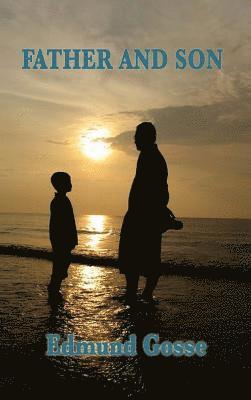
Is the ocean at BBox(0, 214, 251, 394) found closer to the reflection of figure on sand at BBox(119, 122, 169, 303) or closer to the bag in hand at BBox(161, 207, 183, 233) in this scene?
the reflection of figure on sand at BBox(119, 122, 169, 303)

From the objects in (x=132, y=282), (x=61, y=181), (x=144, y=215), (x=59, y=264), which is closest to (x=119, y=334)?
(x=132, y=282)

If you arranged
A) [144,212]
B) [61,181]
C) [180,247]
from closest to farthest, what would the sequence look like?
[144,212] < [61,181] < [180,247]

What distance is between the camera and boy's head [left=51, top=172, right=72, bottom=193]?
5.86 meters

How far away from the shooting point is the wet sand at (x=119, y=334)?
280 centimetres

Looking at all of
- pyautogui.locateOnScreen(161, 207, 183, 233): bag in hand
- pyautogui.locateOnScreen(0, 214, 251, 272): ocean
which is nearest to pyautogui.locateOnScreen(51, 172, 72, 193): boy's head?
pyautogui.locateOnScreen(161, 207, 183, 233): bag in hand

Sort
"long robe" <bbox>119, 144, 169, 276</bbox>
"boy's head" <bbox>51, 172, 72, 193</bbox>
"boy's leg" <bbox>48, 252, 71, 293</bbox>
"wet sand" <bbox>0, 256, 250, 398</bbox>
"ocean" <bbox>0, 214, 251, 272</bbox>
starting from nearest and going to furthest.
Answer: "wet sand" <bbox>0, 256, 250, 398</bbox> < "long robe" <bbox>119, 144, 169, 276</bbox> < "boy's head" <bbox>51, 172, 72, 193</bbox> < "boy's leg" <bbox>48, 252, 71, 293</bbox> < "ocean" <bbox>0, 214, 251, 272</bbox>

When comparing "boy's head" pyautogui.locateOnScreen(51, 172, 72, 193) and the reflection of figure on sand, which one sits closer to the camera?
the reflection of figure on sand

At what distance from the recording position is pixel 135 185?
17.3 feet

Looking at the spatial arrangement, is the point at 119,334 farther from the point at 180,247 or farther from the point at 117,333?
the point at 180,247

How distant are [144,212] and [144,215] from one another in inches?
1.7

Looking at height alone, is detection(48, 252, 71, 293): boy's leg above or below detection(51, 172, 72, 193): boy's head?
below

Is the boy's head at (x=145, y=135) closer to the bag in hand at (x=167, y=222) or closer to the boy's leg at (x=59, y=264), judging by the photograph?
the bag in hand at (x=167, y=222)

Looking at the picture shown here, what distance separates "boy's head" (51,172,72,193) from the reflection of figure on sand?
117 centimetres

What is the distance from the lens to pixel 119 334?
4133 mm
